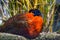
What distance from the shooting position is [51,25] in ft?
14.7

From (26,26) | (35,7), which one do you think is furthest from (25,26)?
(35,7)

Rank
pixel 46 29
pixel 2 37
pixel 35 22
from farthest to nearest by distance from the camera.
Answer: pixel 46 29
pixel 35 22
pixel 2 37

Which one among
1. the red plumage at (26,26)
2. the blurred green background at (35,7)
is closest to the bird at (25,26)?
the red plumage at (26,26)

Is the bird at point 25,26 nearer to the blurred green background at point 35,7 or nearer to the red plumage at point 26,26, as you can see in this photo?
the red plumage at point 26,26

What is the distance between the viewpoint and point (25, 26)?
3.31 m

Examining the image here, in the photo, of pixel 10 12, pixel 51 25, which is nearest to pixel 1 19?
pixel 10 12

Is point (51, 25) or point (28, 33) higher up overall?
point (28, 33)

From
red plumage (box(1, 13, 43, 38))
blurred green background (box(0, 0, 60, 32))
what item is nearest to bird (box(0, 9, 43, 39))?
red plumage (box(1, 13, 43, 38))

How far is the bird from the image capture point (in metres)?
3.33

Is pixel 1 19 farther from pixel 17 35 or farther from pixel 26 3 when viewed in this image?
pixel 17 35

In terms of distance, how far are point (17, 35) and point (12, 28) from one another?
0.16 meters

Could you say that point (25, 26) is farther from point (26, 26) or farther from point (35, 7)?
point (35, 7)

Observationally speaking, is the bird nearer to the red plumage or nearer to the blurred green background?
the red plumage

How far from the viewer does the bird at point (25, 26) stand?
3.33m
